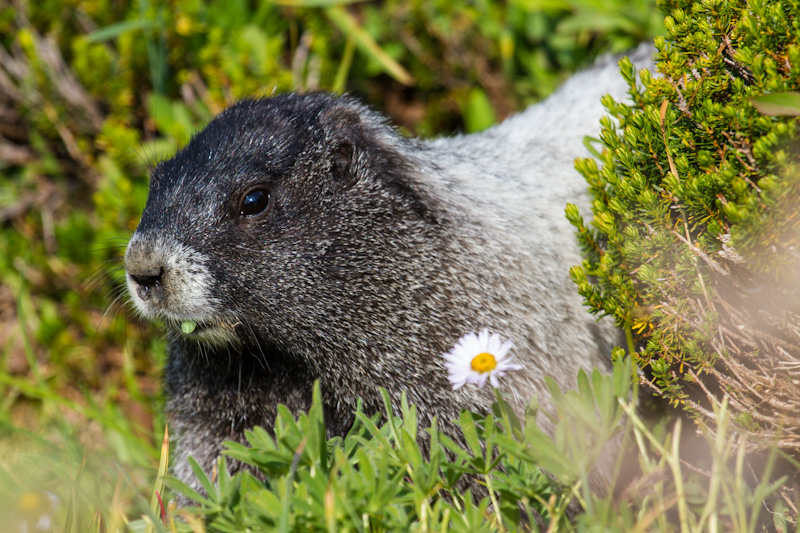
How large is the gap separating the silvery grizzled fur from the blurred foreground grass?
2.03 metres

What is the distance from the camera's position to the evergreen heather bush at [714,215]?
2453mm

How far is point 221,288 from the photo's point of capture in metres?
2.85

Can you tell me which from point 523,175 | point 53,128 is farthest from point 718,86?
point 53,128

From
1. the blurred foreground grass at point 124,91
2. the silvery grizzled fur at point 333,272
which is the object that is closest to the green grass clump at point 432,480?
the silvery grizzled fur at point 333,272

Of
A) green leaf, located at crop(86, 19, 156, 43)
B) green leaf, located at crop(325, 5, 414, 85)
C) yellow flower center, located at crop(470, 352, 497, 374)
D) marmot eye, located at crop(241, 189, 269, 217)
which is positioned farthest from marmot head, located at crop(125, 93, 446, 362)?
green leaf, located at crop(325, 5, 414, 85)

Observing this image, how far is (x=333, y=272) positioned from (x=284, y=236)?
237 millimetres

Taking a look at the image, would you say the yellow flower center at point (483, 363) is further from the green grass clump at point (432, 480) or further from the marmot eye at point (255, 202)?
the marmot eye at point (255, 202)

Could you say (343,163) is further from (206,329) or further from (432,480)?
(432,480)

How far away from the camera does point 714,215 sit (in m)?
2.65

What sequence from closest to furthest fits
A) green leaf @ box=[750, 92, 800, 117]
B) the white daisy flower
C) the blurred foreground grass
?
green leaf @ box=[750, 92, 800, 117], the white daisy flower, the blurred foreground grass

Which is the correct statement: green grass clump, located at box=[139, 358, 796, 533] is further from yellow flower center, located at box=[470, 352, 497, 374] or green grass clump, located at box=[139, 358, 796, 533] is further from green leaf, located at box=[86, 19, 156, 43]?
green leaf, located at box=[86, 19, 156, 43]

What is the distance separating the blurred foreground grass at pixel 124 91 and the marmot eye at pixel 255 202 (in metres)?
2.24

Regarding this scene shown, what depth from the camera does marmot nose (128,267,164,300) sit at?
283 cm

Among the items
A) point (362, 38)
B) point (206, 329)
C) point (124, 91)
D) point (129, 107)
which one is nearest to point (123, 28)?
point (124, 91)
